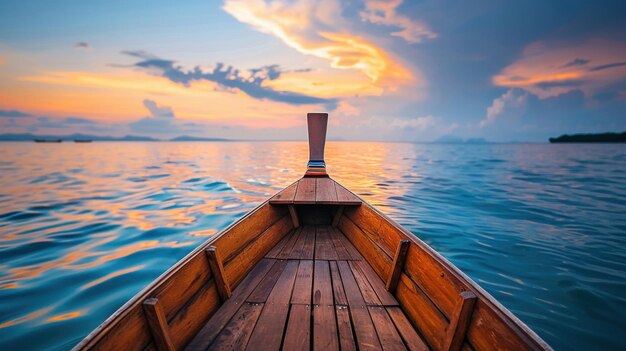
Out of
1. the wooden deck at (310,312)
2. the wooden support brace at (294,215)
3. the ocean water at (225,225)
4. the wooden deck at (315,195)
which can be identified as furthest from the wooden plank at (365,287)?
the ocean water at (225,225)

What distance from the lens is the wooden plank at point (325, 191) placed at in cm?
420

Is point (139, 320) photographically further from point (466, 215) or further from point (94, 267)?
point (466, 215)

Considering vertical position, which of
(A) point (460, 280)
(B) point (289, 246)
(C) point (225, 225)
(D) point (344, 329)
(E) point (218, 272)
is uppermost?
(A) point (460, 280)

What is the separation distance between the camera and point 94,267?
200 inches

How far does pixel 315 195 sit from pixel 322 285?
189 centimetres

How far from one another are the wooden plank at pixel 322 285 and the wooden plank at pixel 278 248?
23.7 inches

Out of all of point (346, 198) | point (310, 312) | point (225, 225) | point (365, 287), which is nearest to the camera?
point (310, 312)

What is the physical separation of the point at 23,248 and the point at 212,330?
6.66 m

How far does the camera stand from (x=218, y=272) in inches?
94.1

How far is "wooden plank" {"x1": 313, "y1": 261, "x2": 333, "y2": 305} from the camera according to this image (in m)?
2.56

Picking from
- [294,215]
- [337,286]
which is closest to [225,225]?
[294,215]

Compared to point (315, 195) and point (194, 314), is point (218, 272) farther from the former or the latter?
point (315, 195)

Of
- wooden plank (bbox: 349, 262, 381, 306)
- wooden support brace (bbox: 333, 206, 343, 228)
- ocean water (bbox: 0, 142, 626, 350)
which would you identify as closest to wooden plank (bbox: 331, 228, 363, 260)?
wooden support brace (bbox: 333, 206, 343, 228)

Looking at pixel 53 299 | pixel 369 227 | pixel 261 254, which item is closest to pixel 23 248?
pixel 53 299
